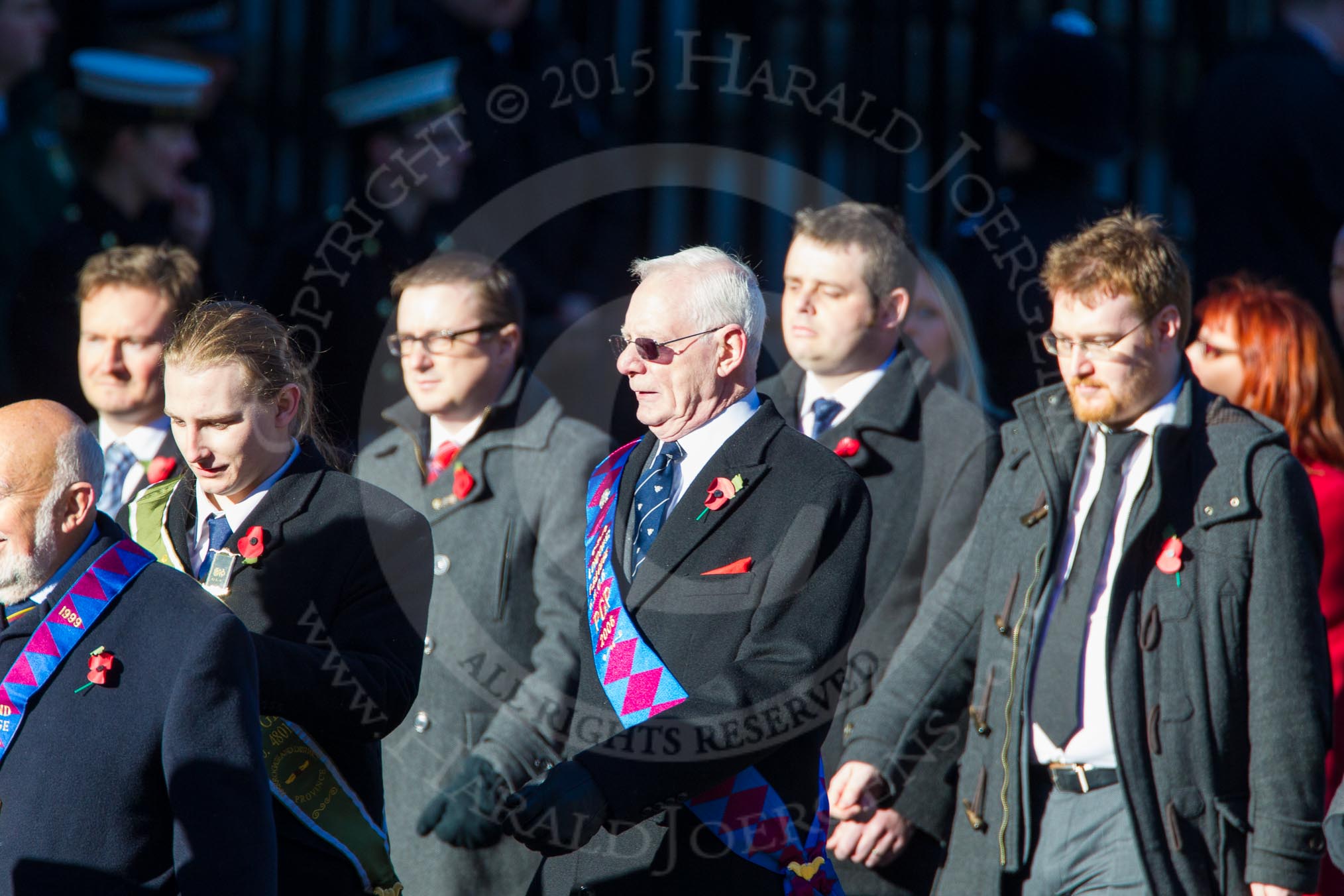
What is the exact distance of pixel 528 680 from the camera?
13.0ft

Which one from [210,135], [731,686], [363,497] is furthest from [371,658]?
[210,135]

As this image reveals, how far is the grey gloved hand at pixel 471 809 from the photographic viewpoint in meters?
3.89

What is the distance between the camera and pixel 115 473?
426 cm

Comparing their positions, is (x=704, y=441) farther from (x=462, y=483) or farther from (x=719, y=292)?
(x=462, y=483)

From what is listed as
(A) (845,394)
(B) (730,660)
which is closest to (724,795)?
(B) (730,660)

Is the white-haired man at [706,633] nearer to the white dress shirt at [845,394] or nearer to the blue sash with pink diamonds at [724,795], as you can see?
the blue sash with pink diamonds at [724,795]

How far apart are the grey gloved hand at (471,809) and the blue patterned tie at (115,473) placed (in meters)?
1.07

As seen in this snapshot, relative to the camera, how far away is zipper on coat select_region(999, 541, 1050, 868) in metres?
3.60

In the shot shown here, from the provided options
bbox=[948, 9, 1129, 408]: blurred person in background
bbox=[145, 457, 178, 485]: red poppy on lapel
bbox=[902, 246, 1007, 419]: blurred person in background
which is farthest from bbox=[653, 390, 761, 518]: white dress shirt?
bbox=[948, 9, 1129, 408]: blurred person in background

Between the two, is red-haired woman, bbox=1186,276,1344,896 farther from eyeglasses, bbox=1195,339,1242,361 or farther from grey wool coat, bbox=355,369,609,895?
grey wool coat, bbox=355,369,609,895

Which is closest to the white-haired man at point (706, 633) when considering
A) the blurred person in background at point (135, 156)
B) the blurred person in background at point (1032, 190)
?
the blurred person in background at point (1032, 190)

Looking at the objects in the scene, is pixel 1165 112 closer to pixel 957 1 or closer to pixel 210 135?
pixel 957 1

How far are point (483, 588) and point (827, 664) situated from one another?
139 cm

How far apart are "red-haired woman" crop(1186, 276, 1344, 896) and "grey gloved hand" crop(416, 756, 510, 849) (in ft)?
6.41
